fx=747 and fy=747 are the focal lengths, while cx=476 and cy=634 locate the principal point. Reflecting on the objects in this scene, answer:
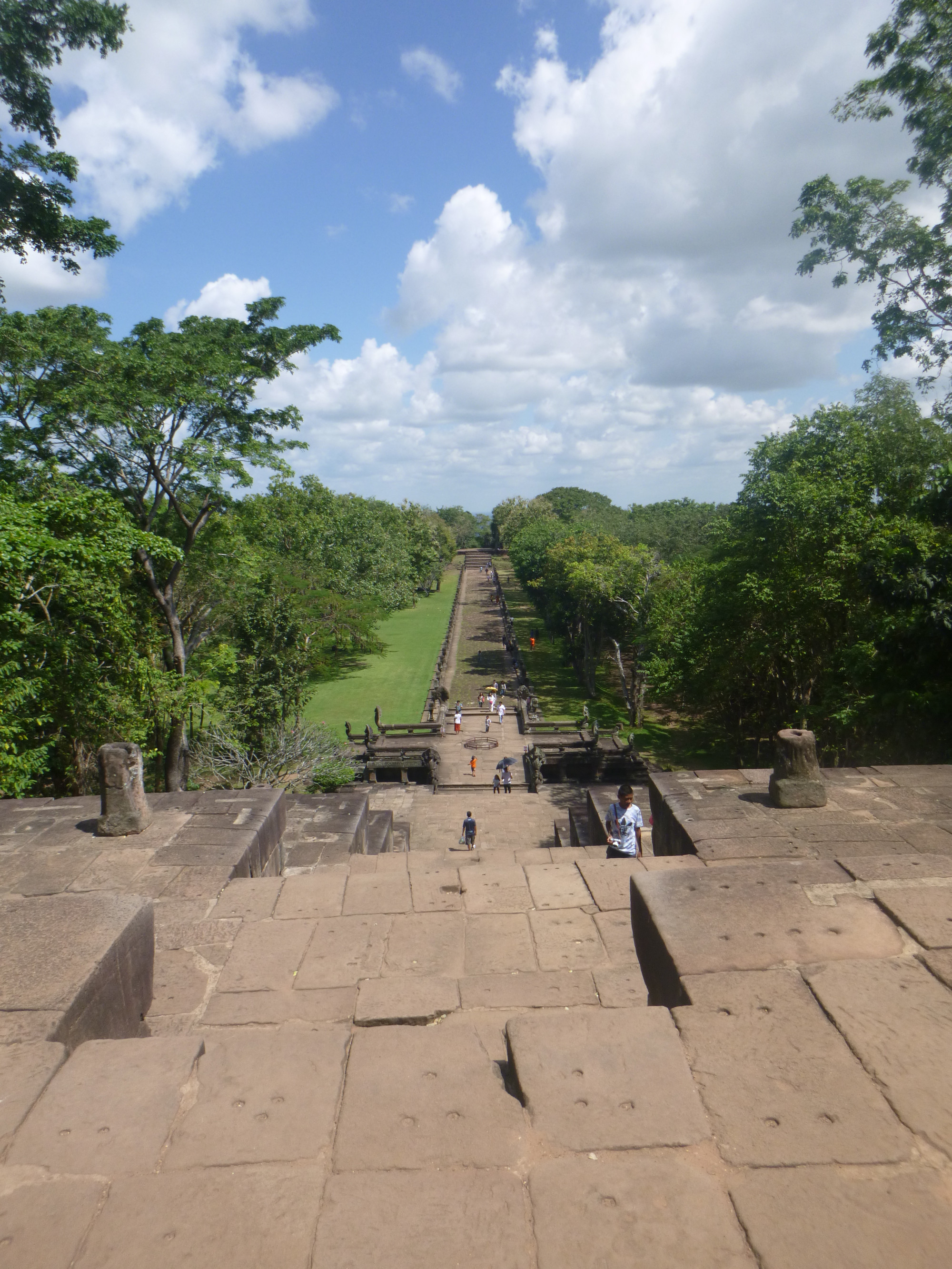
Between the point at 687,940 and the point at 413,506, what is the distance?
228 ft

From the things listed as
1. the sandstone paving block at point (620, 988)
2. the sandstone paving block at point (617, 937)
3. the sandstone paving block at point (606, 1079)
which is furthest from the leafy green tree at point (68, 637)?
the sandstone paving block at point (606, 1079)

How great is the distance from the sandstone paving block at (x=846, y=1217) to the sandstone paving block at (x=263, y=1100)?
1272 millimetres

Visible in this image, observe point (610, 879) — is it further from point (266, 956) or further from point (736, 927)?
point (266, 956)

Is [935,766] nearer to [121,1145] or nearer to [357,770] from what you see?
[121,1145]

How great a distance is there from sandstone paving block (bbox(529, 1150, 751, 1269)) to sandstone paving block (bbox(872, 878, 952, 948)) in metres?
1.80

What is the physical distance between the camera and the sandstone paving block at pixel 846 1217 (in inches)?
73.2

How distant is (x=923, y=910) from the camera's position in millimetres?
3521

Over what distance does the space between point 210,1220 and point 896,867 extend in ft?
12.8

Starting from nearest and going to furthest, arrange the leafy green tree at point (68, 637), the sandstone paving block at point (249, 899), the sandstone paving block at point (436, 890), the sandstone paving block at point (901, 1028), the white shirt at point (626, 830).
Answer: the sandstone paving block at point (901, 1028) < the sandstone paving block at point (249, 899) < the sandstone paving block at point (436, 890) < the white shirt at point (626, 830) < the leafy green tree at point (68, 637)

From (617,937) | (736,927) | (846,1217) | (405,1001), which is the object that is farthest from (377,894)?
(846,1217)

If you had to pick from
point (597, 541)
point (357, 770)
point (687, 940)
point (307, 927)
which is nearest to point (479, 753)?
point (357, 770)

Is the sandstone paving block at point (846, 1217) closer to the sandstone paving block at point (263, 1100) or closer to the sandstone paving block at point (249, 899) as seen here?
the sandstone paving block at point (263, 1100)

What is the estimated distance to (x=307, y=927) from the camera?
15.7 feet

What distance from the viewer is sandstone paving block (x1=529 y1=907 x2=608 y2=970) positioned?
463 cm
